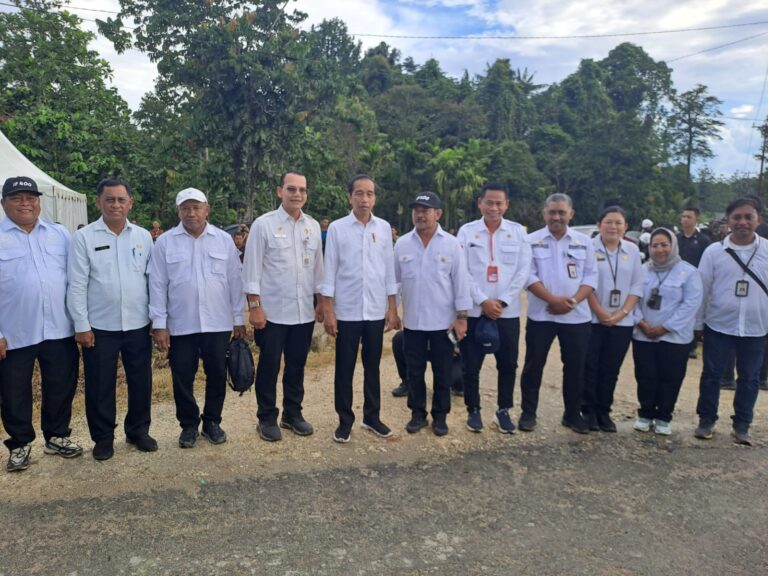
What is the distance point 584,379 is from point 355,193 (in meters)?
2.43

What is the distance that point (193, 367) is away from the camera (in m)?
3.96

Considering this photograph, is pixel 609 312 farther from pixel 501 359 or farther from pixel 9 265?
pixel 9 265

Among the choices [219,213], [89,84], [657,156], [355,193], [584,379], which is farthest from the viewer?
[657,156]

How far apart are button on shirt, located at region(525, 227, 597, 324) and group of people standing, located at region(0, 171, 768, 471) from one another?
1 centimetres

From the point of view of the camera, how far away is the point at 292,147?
13.4 m

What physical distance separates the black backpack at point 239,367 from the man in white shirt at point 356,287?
63 centimetres

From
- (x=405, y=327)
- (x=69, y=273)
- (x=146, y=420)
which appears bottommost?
(x=146, y=420)

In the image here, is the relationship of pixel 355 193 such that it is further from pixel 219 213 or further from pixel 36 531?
pixel 219 213

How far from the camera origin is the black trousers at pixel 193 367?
391 centimetres

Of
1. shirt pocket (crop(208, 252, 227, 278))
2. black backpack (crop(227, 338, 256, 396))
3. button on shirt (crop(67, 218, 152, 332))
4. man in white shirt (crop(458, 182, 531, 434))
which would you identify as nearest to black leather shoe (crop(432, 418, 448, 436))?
man in white shirt (crop(458, 182, 531, 434))

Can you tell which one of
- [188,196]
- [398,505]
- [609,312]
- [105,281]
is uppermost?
[188,196]

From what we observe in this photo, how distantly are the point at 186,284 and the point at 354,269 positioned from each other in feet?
3.94

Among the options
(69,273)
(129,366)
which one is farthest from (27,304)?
(129,366)

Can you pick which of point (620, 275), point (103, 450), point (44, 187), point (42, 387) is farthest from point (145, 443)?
point (44, 187)
